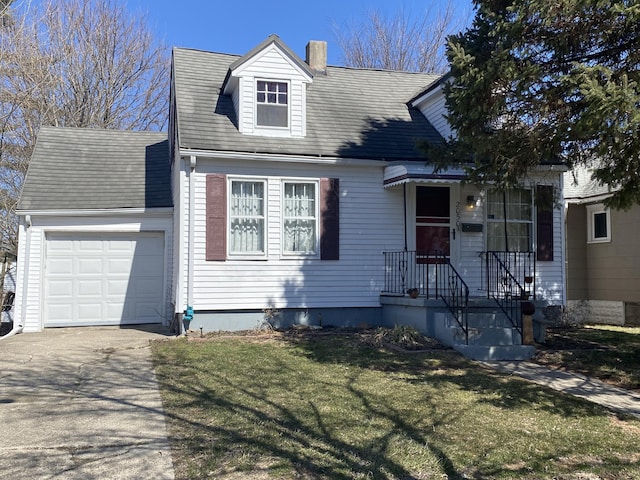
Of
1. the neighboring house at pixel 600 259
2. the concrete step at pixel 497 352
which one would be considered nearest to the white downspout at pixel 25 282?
the concrete step at pixel 497 352

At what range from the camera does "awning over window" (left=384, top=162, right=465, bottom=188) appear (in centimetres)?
1048

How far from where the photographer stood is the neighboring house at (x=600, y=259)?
13.9m

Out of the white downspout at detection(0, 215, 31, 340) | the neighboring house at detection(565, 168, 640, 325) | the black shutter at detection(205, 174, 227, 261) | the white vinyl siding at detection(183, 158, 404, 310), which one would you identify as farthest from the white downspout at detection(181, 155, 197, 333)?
the neighboring house at detection(565, 168, 640, 325)

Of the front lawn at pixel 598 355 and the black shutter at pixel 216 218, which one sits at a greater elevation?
the black shutter at pixel 216 218

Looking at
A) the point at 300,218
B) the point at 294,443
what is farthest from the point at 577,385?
the point at 300,218

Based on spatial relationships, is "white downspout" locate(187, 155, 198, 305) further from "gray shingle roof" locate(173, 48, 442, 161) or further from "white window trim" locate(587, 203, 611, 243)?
"white window trim" locate(587, 203, 611, 243)

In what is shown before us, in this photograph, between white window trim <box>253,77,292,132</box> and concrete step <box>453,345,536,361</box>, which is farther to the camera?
white window trim <box>253,77,292,132</box>

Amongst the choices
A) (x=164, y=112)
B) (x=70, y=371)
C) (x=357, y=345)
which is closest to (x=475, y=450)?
(x=357, y=345)

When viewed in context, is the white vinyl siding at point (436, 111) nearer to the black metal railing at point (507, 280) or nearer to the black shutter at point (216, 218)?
the black metal railing at point (507, 280)

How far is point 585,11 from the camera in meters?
6.67

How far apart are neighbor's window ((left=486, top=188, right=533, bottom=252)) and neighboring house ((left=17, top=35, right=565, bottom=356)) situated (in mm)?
26

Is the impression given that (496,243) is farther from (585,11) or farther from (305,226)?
(585,11)

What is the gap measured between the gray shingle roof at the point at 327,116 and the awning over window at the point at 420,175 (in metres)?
0.75

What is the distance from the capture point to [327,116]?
1236 cm
